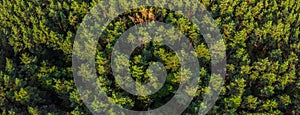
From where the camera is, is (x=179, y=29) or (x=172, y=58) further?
(x=179, y=29)

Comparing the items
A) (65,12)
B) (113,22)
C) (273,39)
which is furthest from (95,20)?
(273,39)

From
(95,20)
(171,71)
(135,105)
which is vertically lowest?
(135,105)

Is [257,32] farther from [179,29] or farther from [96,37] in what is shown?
[96,37]

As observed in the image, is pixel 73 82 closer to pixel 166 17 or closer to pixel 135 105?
pixel 135 105

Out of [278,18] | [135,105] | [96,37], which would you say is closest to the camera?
[135,105]

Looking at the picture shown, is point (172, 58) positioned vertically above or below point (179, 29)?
below

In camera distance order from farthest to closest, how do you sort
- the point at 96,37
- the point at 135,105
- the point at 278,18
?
the point at 278,18
the point at 96,37
the point at 135,105
